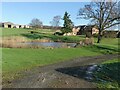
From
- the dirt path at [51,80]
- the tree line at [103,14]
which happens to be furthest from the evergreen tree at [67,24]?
the dirt path at [51,80]

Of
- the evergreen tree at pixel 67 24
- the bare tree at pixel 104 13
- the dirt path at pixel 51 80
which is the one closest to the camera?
the dirt path at pixel 51 80

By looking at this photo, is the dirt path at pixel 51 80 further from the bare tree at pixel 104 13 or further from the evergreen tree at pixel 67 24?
the evergreen tree at pixel 67 24

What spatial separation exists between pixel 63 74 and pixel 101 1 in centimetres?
4469

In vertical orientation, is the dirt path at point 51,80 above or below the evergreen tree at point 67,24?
below

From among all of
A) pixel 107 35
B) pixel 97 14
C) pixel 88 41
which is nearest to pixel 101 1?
pixel 97 14

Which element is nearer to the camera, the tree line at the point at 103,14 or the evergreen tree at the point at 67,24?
the tree line at the point at 103,14

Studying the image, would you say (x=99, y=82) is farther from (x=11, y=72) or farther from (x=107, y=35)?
(x=107, y=35)

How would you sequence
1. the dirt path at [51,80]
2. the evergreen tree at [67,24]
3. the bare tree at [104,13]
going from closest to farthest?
the dirt path at [51,80] → the bare tree at [104,13] → the evergreen tree at [67,24]

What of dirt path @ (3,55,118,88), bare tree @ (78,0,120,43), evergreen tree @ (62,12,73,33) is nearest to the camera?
dirt path @ (3,55,118,88)

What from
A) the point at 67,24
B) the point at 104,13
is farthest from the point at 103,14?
the point at 67,24

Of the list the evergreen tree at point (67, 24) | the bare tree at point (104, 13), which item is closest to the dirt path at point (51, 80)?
the bare tree at point (104, 13)

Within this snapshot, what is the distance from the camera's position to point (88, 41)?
159ft

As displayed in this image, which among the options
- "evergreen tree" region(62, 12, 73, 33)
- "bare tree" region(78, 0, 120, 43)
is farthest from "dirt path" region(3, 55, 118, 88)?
"evergreen tree" region(62, 12, 73, 33)

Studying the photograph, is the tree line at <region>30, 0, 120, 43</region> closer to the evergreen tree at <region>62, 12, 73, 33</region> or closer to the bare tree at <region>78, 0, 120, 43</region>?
the bare tree at <region>78, 0, 120, 43</region>
